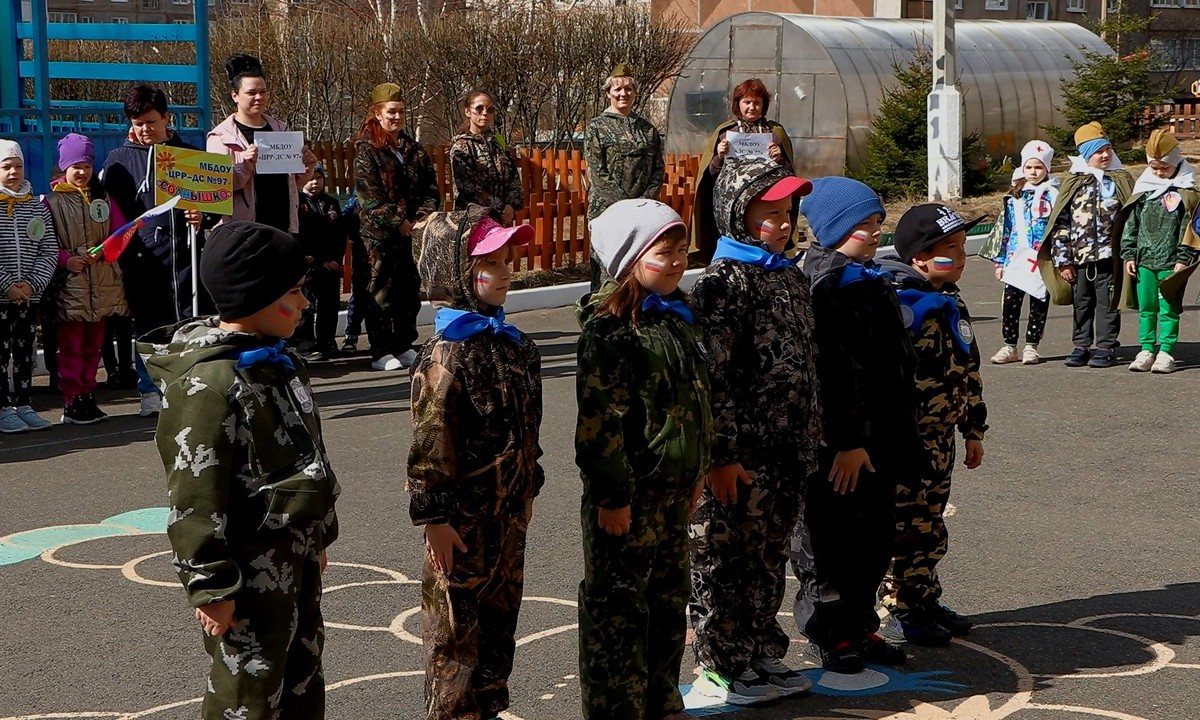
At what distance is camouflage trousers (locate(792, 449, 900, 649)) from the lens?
17.3 ft

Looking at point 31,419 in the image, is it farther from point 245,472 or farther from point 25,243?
point 245,472

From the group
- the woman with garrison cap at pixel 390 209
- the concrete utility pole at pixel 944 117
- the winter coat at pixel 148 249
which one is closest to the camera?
the winter coat at pixel 148 249

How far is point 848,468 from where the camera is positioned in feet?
16.9

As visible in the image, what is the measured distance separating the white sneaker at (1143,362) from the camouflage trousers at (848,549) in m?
6.65

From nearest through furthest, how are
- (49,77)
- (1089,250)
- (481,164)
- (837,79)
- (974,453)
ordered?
(974,453) → (1089,250) → (481,164) → (49,77) → (837,79)

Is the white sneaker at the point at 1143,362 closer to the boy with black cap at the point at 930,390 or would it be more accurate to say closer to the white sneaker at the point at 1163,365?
the white sneaker at the point at 1163,365

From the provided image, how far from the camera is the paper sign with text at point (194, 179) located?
927 cm

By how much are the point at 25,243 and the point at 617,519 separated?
250 inches

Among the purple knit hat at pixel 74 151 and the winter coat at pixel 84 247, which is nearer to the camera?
the winter coat at pixel 84 247

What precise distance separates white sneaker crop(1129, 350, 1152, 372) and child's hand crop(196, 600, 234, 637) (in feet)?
29.6

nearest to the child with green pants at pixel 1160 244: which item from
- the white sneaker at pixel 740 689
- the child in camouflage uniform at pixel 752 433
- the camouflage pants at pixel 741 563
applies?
the child in camouflage uniform at pixel 752 433

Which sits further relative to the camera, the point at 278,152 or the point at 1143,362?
the point at 1143,362

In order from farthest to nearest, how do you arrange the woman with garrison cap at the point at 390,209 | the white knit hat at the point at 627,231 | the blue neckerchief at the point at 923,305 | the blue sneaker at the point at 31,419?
1. the woman with garrison cap at the point at 390,209
2. the blue sneaker at the point at 31,419
3. the blue neckerchief at the point at 923,305
4. the white knit hat at the point at 627,231

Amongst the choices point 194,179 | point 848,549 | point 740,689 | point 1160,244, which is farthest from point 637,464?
point 1160,244
